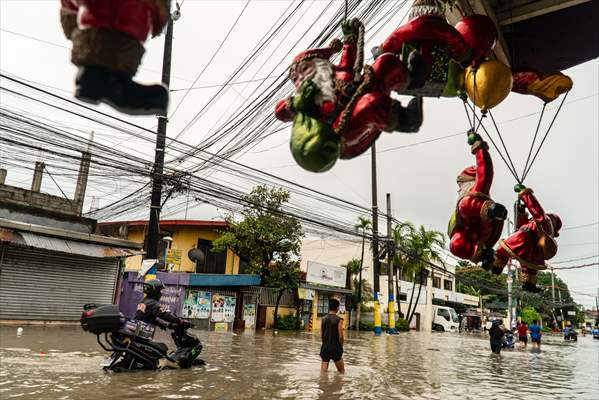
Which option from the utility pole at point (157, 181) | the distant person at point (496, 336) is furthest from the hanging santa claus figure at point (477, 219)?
the distant person at point (496, 336)

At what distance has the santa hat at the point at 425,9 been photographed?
7.44ft

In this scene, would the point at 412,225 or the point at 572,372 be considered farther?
the point at 412,225

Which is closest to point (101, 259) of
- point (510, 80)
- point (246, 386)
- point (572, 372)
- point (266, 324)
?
point (266, 324)

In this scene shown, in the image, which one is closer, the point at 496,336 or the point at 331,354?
the point at 331,354

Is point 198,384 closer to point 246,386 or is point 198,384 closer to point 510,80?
point 246,386

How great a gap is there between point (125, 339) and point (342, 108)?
759 centimetres

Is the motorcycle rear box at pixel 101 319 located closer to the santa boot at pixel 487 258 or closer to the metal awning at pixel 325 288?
the santa boot at pixel 487 258

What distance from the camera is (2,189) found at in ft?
58.4

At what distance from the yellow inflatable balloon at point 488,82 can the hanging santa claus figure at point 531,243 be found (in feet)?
2.52

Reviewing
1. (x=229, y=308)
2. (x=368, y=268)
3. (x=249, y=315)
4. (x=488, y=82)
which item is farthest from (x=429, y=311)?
(x=488, y=82)

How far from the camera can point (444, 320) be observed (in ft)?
125

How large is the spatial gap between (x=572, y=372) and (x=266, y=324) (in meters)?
15.3

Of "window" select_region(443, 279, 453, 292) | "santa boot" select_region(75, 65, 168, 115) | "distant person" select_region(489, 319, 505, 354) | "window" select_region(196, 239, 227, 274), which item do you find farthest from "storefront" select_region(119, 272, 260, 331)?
"window" select_region(443, 279, 453, 292)

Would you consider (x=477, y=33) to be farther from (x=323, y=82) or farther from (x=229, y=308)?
(x=229, y=308)
